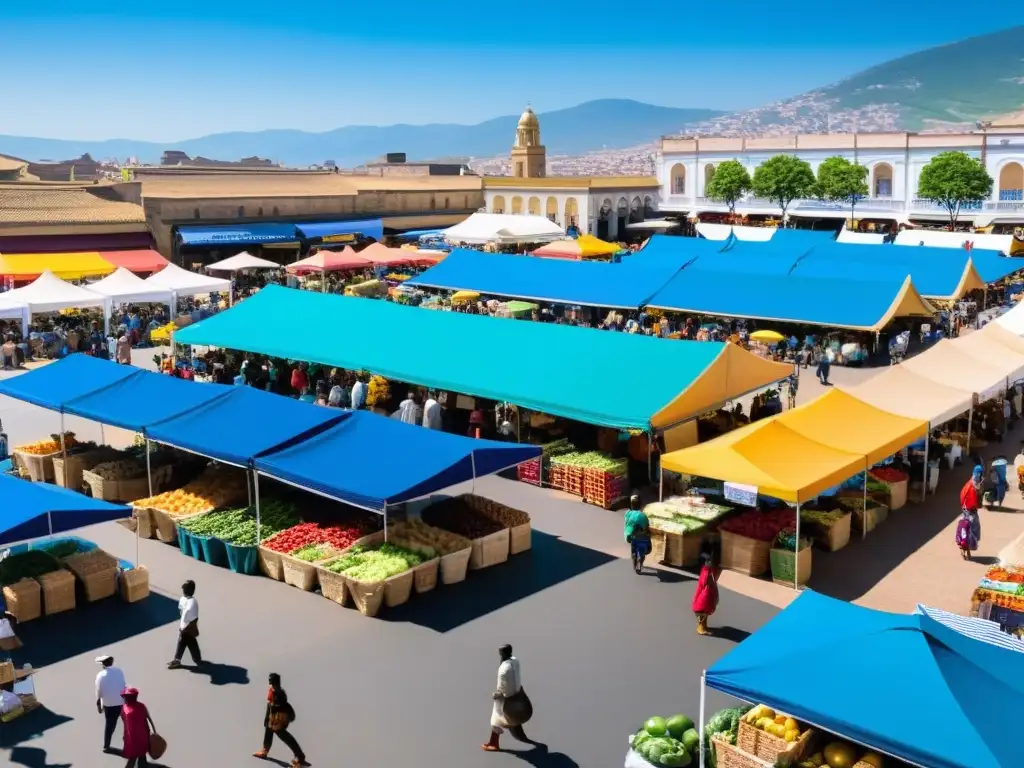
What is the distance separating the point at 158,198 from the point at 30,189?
4.72 metres

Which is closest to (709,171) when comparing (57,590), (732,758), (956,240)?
(956,240)

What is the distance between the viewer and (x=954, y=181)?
49.7 m

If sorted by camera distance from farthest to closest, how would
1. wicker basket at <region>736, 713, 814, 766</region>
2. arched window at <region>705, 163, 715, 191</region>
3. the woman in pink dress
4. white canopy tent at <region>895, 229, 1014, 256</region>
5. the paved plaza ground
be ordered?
arched window at <region>705, 163, 715, 191</region> < white canopy tent at <region>895, 229, 1014, 256</region> < the paved plaza ground < the woman in pink dress < wicker basket at <region>736, 713, 814, 766</region>

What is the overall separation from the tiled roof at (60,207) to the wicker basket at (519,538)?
3151 cm

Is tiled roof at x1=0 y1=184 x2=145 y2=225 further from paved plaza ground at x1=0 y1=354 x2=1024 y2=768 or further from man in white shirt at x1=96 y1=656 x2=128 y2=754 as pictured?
man in white shirt at x1=96 y1=656 x2=128 y2=754

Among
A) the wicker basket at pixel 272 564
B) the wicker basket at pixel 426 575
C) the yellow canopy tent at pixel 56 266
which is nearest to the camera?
the wicker basket at pixel 426 575

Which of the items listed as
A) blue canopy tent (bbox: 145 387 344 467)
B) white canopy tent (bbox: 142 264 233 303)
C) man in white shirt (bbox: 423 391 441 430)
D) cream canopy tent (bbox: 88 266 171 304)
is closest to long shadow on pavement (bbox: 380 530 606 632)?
blue canopy tent (bbox: 145 387 344 467)

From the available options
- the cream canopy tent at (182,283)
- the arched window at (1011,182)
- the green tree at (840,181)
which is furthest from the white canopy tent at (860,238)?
the cream canopy tent at (182,283)

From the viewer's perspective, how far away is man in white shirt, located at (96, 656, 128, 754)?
891 cm

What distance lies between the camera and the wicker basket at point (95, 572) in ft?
38.9

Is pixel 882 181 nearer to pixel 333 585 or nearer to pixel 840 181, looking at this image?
pixel 840 181

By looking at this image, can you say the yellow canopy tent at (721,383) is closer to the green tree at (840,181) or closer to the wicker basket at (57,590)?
the wicker basket at (57,590)

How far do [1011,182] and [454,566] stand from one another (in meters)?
53.5

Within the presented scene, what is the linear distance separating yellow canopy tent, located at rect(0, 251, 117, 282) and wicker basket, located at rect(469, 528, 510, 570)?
968 inches
